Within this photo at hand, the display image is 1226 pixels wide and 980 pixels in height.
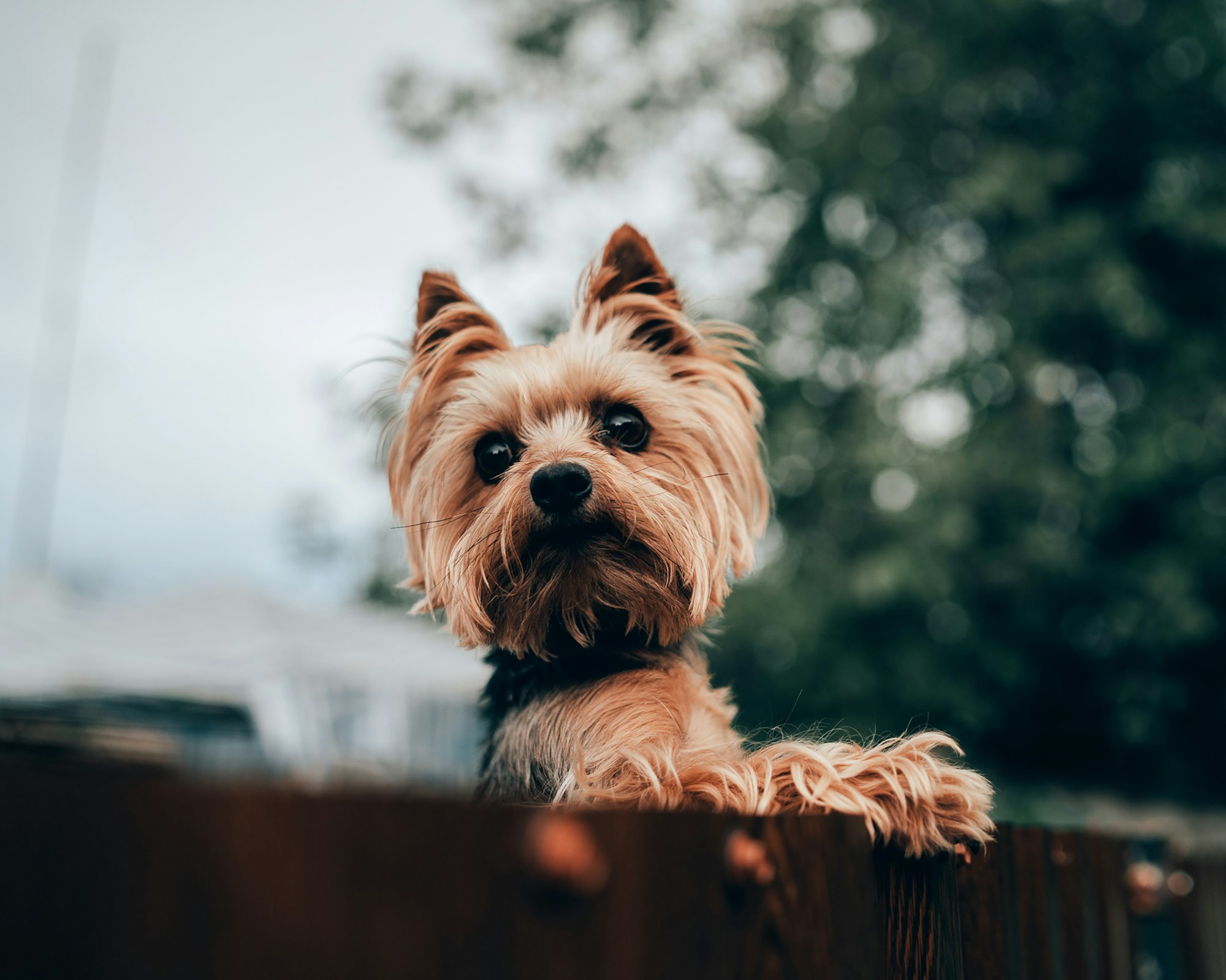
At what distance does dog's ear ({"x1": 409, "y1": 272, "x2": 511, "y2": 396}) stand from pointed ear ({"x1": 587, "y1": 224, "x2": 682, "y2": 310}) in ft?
1.30

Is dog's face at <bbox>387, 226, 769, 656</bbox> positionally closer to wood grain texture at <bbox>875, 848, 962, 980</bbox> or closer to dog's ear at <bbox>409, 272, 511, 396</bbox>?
dog's ear at <bbox>409, 272, 511, 396</bbox>

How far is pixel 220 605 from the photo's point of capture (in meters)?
10.7

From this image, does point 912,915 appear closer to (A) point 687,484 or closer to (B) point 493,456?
(A) point 687,484

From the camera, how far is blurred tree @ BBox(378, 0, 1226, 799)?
945 centimetres

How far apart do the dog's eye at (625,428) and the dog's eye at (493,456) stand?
318mm

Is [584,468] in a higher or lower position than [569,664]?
higher

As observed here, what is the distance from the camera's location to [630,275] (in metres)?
3.17

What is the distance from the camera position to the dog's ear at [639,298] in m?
3.08

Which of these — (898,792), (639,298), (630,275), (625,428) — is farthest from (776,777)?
(630,275)

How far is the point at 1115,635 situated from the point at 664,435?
9047 mm

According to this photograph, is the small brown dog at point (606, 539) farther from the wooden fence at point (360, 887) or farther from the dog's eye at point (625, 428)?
the wooden fence at point (360, 887)

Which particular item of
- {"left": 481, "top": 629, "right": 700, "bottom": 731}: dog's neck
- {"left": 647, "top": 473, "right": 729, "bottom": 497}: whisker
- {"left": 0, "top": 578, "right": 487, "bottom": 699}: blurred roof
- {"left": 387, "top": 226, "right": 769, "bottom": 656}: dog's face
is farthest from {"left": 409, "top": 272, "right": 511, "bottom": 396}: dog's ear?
{"left": 0, "top": 578, "right": 487, "bottom": 699}: blurred roof

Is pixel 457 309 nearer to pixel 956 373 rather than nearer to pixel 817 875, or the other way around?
pixel 817 875

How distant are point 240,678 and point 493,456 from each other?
777 cm
